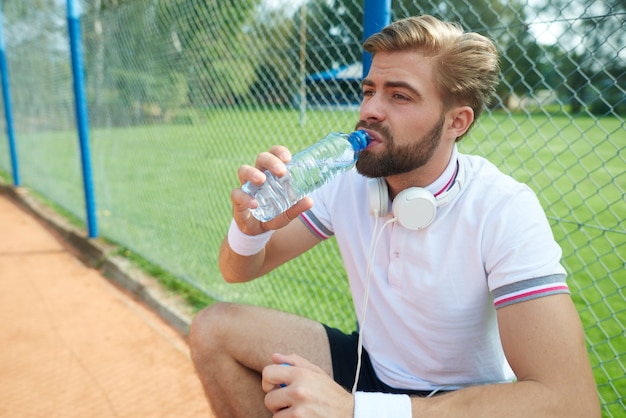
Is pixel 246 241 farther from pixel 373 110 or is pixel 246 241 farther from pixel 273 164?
pixel 373 110

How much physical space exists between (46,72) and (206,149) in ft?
14.2

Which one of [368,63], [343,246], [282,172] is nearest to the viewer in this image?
[282,172]

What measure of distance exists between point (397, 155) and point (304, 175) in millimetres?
481

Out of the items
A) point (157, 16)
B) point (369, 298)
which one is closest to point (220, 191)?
point (157, 16)

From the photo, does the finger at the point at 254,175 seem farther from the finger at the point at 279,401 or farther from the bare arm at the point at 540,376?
the bare arm at the point at 540,376

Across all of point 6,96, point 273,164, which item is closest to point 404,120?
point 273,164

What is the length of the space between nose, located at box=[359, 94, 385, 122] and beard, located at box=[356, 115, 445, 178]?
0.02 meters

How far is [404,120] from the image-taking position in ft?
5.90

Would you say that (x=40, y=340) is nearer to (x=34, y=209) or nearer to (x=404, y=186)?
(x=404, y=186)

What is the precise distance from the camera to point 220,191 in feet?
13.1

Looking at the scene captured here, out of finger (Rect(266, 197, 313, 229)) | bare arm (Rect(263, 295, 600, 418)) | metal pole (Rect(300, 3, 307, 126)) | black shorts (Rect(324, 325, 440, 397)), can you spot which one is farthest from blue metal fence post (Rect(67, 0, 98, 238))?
bare arm (Rect(263, 295, 600, 418))

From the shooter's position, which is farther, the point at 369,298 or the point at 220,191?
the point at 220,191

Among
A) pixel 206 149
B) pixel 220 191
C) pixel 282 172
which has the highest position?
pixel 282 172

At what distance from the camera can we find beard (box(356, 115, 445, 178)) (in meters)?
1.79
